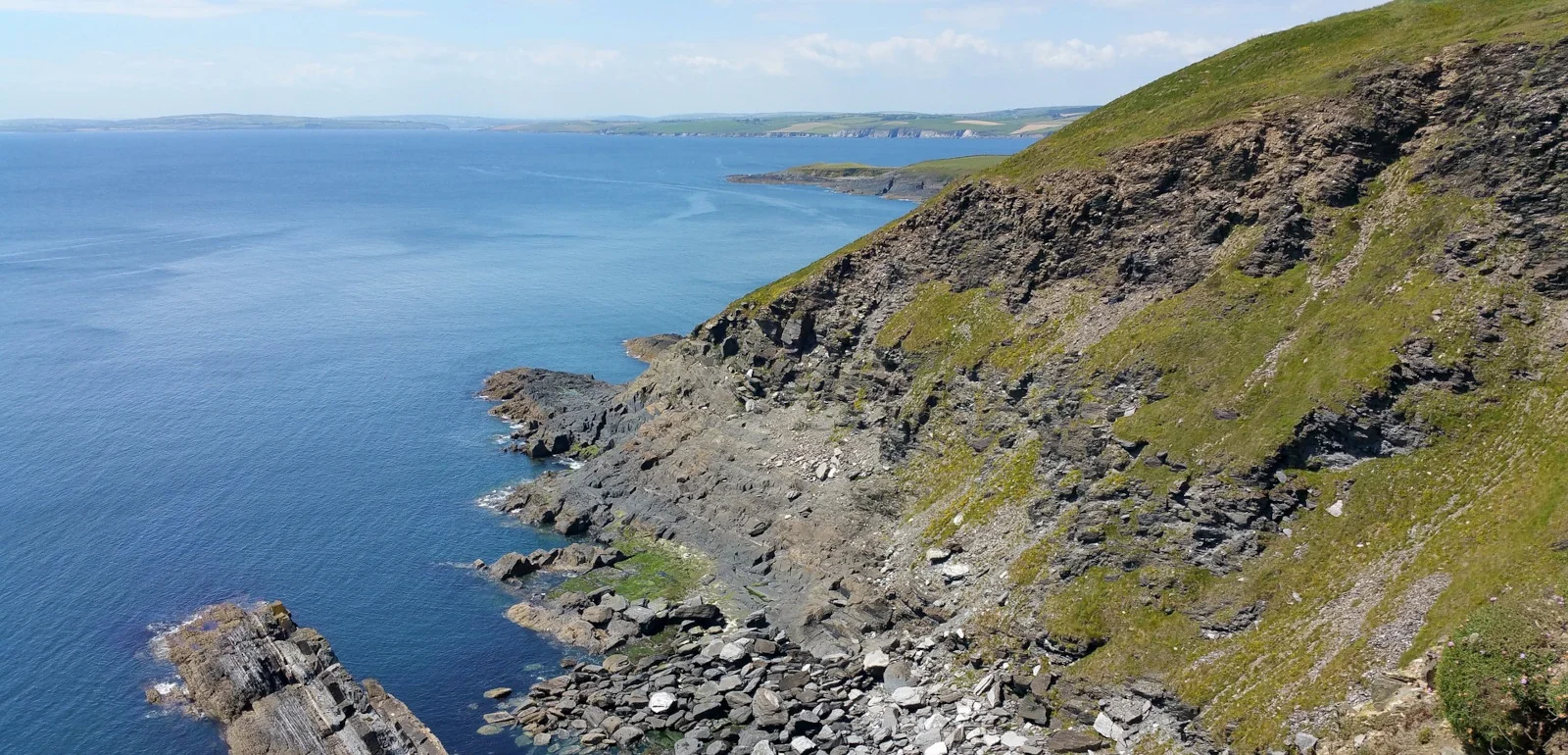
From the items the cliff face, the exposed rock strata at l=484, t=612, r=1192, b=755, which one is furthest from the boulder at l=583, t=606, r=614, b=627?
the cliff face

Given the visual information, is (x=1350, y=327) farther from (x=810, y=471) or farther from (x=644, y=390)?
(x=644, y=390)

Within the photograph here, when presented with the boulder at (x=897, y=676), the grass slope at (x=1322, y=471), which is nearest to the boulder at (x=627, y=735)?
the boulder at (x=897, y=676)

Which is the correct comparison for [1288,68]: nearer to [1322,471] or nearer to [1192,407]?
[1192,407]

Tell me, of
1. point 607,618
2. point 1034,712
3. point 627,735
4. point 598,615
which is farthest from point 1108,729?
point 598,615

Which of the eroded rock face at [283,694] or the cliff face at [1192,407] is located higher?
the cliff face at [1192,407]

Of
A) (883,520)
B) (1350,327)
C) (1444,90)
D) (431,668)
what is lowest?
(431,668)

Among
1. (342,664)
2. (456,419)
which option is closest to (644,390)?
(456,419)

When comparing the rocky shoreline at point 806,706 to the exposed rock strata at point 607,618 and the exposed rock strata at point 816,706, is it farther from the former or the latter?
the exposed rock strata at point 607,618
